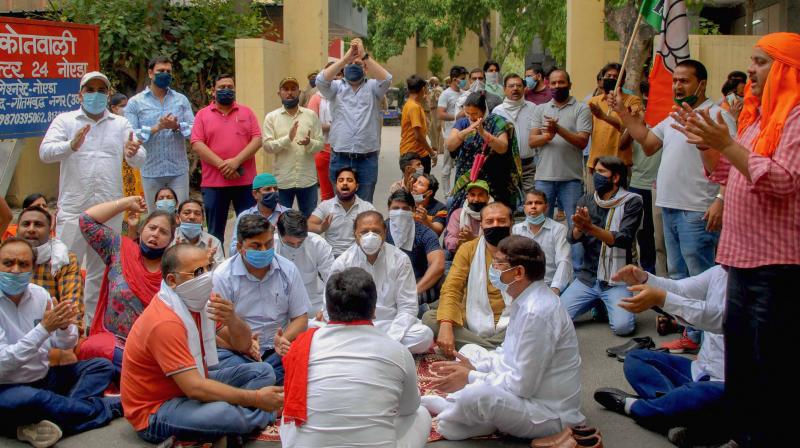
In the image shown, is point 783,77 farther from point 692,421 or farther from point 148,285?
point 148,285

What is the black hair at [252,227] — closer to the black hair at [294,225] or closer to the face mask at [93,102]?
the black hair at [294,225]

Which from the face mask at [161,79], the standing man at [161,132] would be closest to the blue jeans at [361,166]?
the standing man at [161,132]

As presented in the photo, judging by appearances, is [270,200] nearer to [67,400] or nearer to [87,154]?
[87,154]

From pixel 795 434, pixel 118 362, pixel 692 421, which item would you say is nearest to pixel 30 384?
pixel 118 362

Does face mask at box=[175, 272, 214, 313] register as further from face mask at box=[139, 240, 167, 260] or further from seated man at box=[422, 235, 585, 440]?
seated man at box=[422, 235, 585, 440]

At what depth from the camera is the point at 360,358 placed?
13.3 feet

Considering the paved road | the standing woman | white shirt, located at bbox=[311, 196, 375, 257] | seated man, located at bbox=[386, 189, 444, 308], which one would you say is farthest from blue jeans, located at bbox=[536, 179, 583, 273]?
white shirt, located at bbox=[311, 196, 375, 257]

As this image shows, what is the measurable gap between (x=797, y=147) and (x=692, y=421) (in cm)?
174

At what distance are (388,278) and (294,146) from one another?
113 inches

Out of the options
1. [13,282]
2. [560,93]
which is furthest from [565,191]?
[13,282]

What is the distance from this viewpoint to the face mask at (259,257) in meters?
5.88

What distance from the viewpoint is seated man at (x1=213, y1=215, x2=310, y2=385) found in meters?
5.91

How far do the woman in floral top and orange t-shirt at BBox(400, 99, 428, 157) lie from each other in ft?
15.1

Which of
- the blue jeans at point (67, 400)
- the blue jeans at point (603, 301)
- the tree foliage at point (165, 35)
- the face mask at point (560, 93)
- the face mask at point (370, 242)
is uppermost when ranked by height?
the tree foliage at point (165, 35)
